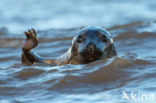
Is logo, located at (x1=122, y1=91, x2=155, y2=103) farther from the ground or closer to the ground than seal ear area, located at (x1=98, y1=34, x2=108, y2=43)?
closer to the ground

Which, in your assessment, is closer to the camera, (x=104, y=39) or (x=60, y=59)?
(x=104, y=39)

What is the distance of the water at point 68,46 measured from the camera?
6289 mm

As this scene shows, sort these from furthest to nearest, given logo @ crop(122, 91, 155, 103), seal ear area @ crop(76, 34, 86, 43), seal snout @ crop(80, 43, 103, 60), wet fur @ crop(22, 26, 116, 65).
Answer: wet fur @ crop(22, 26, 116, 65), seal ear area @ crop(76, 34, 86, 43), seal snout @ crop(80, 43, 103, 60), logo @ crop(122, 91, 155, 103)

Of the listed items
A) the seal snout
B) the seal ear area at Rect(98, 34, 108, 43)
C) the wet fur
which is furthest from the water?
the seal ear area at Rect(98, 34, 108, 43)

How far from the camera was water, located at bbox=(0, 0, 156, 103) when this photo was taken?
20.6ft

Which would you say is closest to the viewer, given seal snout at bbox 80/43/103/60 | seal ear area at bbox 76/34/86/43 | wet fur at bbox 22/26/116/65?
seal snout at bbox 80/43/103/60

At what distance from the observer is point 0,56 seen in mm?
11523

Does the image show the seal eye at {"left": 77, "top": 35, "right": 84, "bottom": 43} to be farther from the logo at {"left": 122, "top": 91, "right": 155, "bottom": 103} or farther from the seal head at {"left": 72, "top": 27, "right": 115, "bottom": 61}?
the logo at {"left": 122, "top": 91, "right": 155, "bottom": 103}

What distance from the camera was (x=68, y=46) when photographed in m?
12.9

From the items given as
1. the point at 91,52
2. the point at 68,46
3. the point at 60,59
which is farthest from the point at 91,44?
the point at 68,46

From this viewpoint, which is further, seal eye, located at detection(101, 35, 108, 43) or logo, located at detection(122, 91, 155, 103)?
seal eye, located at detection(101, 35, 108, 43)

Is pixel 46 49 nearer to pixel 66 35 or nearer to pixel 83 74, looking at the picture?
pixel 66 35

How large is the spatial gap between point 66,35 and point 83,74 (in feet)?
26.1

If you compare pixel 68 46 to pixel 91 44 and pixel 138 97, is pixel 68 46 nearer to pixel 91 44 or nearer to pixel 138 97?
pixel 91 44
